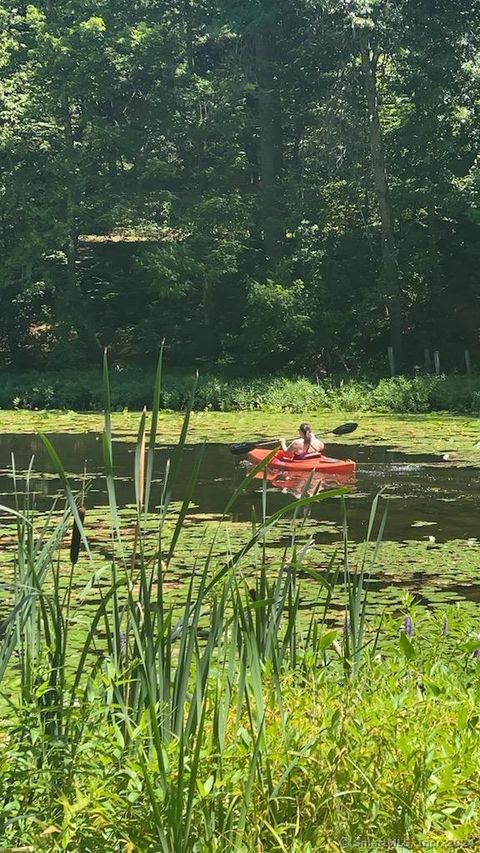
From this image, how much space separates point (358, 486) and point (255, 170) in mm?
23643

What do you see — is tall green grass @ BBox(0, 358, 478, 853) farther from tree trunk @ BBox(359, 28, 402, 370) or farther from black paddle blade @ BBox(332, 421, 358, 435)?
tree trunk @ BBox(359, 28, 402, 370)

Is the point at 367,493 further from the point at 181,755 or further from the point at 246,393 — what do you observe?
the point at 246,393

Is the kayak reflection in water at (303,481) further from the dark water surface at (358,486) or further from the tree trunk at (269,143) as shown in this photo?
the tree trunk at (269,143)

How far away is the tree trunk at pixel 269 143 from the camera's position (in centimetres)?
3269

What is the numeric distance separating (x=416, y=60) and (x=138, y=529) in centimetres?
2776

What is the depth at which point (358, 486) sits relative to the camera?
14.3 meters

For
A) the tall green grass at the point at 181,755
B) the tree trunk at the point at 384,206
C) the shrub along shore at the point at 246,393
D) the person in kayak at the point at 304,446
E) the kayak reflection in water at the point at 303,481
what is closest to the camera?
the tall green grass at the point at 181,755

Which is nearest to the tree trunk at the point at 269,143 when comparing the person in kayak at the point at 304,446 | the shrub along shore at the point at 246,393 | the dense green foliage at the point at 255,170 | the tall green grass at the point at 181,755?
the dense green foliage at the point at 255,170

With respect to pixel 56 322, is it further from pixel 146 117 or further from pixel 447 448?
pixel 447 448

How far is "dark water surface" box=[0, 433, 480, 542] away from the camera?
11.8m

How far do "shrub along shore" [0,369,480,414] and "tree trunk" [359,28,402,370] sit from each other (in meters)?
2.26

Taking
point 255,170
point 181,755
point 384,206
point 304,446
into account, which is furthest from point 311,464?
point 255,170

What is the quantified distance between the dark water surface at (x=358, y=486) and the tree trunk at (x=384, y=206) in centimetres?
1177

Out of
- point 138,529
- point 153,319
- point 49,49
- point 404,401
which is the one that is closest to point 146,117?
point 49,49
